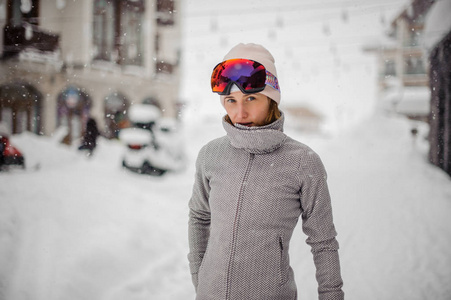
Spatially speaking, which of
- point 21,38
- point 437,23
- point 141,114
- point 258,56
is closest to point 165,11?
point 21,38

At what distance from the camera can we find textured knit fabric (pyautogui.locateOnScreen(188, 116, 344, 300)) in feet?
4.09

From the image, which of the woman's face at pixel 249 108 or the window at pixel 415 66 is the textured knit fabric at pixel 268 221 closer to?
the woman's face at pixel 249 108

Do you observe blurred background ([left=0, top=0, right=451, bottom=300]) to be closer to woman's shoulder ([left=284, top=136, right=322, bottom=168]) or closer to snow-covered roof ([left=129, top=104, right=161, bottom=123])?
woman's shoulder ([left=284, top=136, right=322, bottom=168])

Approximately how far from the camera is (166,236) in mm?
3525

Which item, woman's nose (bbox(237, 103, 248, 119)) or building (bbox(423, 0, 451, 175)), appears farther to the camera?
building (bbox(423, 0, 451, 175))

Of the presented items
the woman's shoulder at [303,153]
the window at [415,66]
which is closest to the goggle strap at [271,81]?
the woman's shoulder at [303,153]

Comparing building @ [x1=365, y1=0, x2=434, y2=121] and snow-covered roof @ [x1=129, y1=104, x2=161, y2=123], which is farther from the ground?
building @ [x1=365, y1=0, x2=434, y2=121]

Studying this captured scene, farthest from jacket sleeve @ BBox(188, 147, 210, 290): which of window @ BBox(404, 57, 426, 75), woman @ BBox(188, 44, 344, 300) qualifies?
window @ BBox(404, 57, 426, 75)

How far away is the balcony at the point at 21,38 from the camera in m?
3.15

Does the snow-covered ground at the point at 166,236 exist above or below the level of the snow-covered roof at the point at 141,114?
below

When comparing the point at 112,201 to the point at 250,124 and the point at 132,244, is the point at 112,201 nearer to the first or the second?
the point at 132,244

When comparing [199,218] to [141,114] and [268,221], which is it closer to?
[268,221]

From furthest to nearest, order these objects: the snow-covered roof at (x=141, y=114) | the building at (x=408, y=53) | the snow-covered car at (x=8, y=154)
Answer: the snow-covered roof at (x=141, y=114)
the snow-covered car at (x=8, y=154)
the building at (x=408, y=53)

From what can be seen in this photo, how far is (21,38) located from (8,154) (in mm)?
1323
